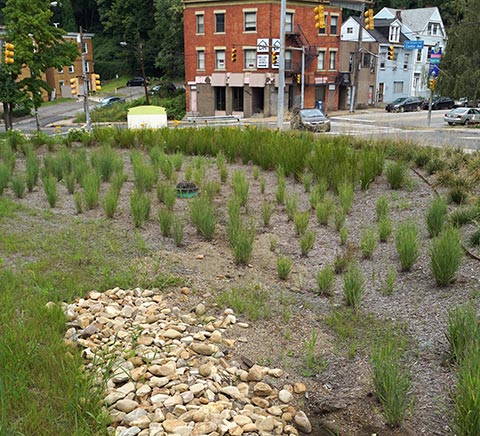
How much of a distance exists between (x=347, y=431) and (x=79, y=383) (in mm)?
2019

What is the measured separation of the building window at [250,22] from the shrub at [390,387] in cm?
4715

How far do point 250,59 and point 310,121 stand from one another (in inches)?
845

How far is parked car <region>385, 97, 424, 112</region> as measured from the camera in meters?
54.6

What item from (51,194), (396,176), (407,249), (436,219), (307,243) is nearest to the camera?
(407,249)

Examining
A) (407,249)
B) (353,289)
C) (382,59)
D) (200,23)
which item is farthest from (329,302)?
(382,59)

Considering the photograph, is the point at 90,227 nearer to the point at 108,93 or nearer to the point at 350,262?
the point at 350,262

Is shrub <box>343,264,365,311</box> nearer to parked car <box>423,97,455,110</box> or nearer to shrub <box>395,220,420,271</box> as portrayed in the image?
shrub <box>395,220,420,271</box>

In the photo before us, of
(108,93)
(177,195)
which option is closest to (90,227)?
(177,195)

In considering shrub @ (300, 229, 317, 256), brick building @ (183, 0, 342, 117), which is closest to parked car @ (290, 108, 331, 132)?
brick building @ (183, 0, 342, 117)

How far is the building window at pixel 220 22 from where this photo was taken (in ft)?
159

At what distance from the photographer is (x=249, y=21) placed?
48000 millimetres

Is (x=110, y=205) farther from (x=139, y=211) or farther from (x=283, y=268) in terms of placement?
(x=283, y=268)

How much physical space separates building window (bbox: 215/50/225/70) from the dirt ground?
42.0 metres

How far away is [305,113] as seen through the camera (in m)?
30.6
